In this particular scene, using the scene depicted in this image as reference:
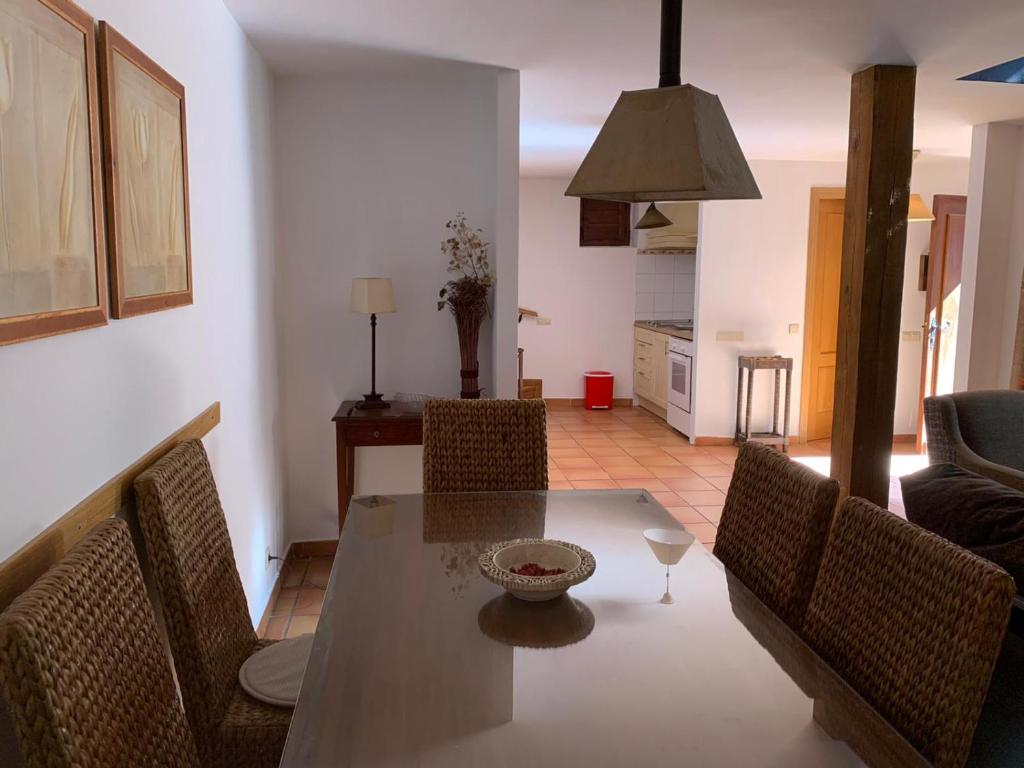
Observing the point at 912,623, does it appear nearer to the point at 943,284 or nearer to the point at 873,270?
the point at 873,270

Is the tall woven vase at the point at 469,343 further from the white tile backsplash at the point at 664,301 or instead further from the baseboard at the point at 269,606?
the white tile backsplash at the point at 664,301

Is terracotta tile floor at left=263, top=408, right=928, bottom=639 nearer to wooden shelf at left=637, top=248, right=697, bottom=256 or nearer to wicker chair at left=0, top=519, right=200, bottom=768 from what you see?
wooden shelf at left=637, top=248, right=697, bottom=256

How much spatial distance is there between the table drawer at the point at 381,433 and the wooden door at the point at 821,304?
420 centimetres

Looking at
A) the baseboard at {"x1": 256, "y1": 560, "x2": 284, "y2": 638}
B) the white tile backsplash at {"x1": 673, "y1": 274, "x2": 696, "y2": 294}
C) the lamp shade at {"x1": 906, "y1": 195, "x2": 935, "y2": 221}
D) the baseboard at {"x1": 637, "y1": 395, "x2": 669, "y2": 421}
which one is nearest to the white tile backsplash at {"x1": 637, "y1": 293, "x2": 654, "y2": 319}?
the white tile backsplash at {"x1": 673, "y1": 274, "x2": 696, "y2": 294}

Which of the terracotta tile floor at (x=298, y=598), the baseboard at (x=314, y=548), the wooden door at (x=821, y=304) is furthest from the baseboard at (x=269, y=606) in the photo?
the wooden door at (x=821, y=304)

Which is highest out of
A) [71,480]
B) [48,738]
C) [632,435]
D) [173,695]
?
[71,480]

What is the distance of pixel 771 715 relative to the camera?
123cm

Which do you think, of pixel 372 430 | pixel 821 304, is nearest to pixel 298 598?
pixel 372 430

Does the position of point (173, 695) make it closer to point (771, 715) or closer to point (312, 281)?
point (771, 715)

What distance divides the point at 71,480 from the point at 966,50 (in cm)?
355

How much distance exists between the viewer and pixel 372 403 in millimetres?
3771

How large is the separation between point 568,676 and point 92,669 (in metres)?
0.73

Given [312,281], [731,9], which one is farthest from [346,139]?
[731,9]

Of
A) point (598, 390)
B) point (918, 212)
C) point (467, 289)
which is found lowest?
point (598, 390)
